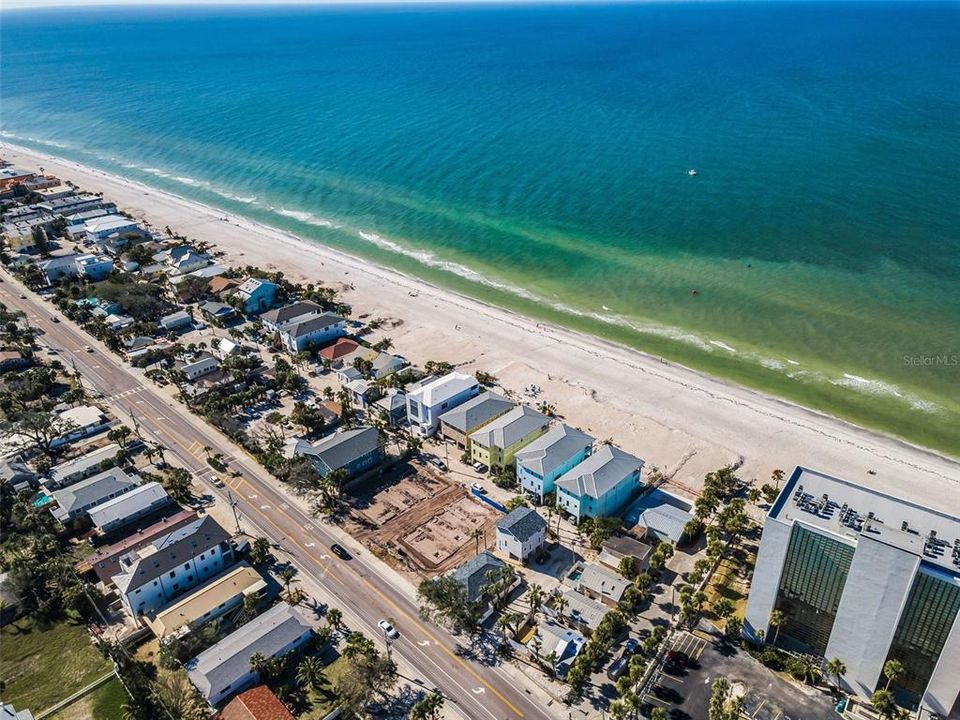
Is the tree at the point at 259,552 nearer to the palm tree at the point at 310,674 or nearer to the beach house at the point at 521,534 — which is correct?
the palm tree at the point at 310,674

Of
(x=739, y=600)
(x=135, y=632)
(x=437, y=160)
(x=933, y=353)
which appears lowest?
(x=135, y=632)

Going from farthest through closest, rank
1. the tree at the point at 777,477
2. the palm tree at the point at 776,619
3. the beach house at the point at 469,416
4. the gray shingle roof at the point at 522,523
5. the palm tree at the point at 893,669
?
the beach house at the point at 469,416, the tree at the point at 777,477, the gray shingle roof at the point at 522,523, the palm tree at the point at 776,619, the palm tree at the point at 893,669

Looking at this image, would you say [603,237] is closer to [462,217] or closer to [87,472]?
[462,217]

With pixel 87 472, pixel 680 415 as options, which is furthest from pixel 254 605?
pixel 680 415

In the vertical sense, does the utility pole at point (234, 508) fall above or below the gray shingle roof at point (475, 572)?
below

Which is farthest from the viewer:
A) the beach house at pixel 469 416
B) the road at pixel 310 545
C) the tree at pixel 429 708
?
the beach house at pixel 469 416

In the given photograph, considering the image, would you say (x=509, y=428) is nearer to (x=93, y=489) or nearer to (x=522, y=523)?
(x=522, y=523)

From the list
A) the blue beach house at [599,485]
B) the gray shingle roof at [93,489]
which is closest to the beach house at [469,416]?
the blue beach house at [599,485]
